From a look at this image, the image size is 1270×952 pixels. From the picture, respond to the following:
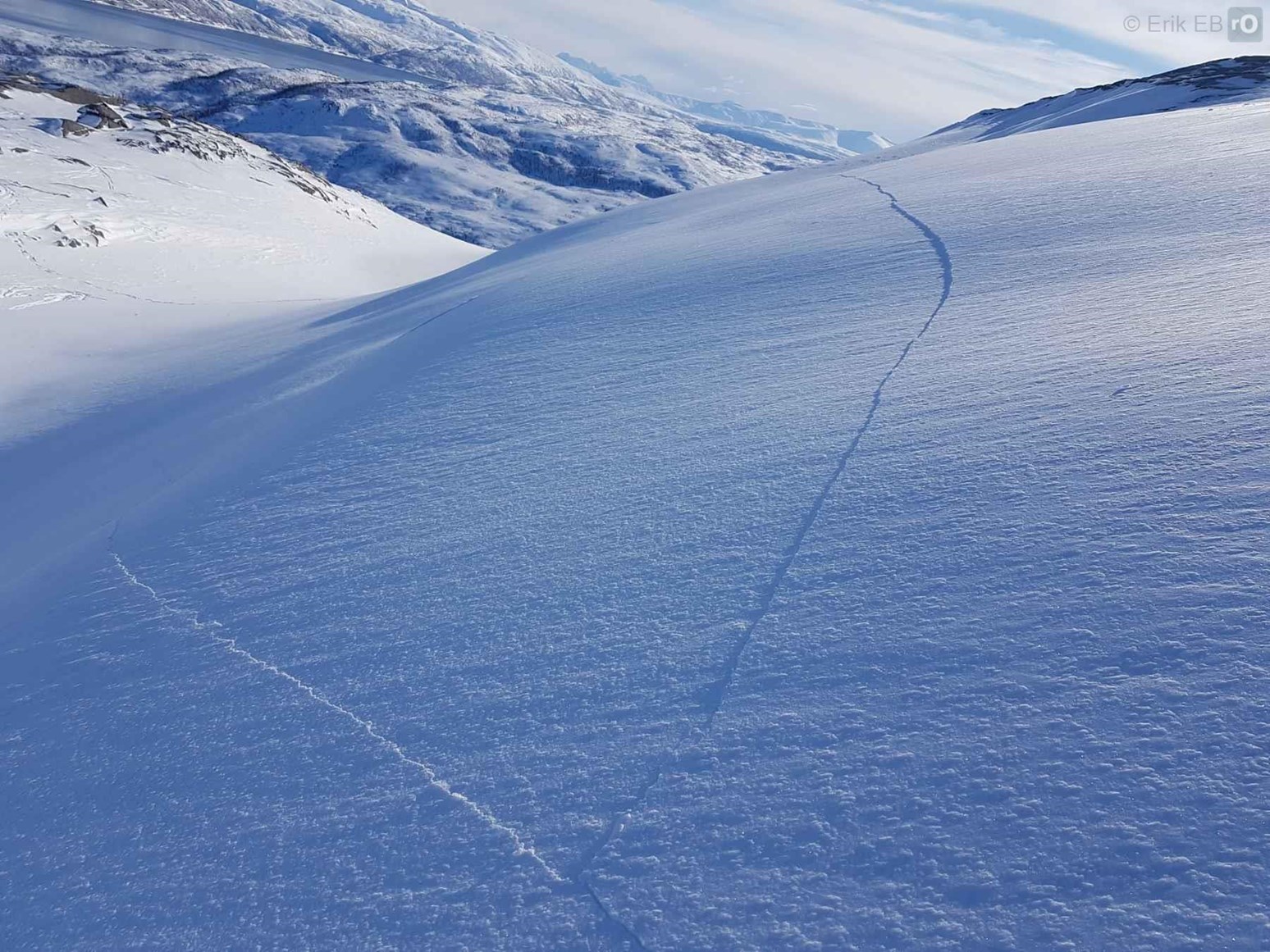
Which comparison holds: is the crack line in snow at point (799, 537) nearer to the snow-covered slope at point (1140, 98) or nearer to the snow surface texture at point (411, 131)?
the snow-covered slope at point (1140, 98)

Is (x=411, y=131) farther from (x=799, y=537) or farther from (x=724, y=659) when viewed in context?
(x=724, y=659)

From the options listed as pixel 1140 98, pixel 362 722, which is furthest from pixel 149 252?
pixel 1140 98

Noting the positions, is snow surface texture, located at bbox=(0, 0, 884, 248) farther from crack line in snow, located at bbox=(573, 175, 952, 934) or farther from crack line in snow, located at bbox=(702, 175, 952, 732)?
crack line in snow, located at bbox=(573, 175, 952, 934)

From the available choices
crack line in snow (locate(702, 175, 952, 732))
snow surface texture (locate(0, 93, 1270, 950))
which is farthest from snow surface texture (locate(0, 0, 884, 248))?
snow surface texture (locate(0, 93, 1270, 950))

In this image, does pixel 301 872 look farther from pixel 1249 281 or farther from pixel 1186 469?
pixel 1249 281

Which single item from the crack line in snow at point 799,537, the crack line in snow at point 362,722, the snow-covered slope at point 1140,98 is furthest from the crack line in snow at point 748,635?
the snow-covered slope at point 1140,98
